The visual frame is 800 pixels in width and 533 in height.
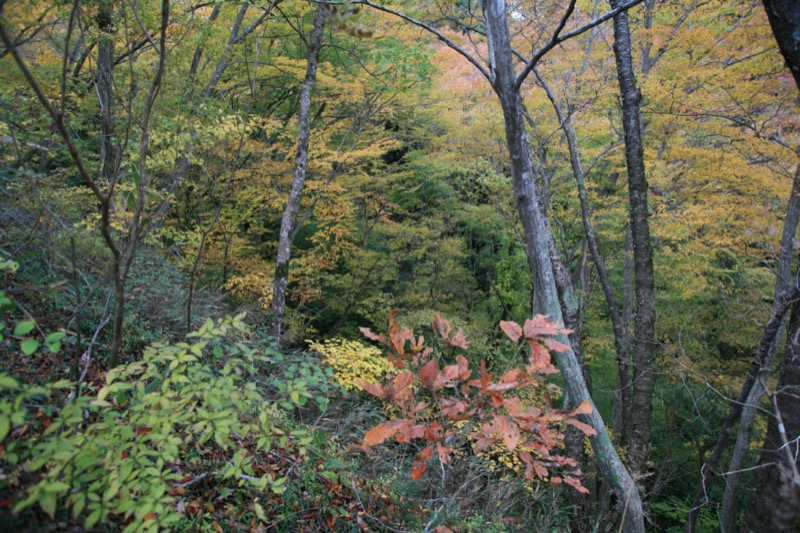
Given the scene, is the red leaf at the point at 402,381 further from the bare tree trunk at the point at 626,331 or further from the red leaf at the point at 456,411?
the bare tree trunk at the point at 626,331

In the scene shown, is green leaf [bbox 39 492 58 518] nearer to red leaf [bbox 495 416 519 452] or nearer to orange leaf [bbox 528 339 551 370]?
red leaf [bbox 495 416 519 452]

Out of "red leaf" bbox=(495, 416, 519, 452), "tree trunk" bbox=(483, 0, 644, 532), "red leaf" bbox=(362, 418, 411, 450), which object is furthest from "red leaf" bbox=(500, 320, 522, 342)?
"tree trunk" bbox=(483, 0, 644, 532)

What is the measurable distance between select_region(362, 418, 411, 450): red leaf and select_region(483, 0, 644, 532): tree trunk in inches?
73.7

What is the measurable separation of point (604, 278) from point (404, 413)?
588 centimetres

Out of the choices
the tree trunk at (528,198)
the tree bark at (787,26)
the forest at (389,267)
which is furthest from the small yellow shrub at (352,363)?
the tree bark at (787,26)

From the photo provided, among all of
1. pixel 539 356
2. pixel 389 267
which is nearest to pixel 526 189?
pixel 539 356

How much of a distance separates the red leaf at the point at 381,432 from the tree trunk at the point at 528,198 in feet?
6.14

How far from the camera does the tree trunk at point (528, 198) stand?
3256mm

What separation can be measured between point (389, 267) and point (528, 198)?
8050 mm

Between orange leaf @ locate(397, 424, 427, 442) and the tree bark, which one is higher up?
the tree bark

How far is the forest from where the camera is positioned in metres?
1.81

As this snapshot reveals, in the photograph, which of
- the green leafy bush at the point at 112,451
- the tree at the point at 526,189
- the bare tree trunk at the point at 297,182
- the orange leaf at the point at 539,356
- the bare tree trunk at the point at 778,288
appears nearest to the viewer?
the green leafy bush at the point at 112,451

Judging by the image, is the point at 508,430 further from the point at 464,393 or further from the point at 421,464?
the point at 421,464

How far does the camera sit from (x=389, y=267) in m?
11.3
